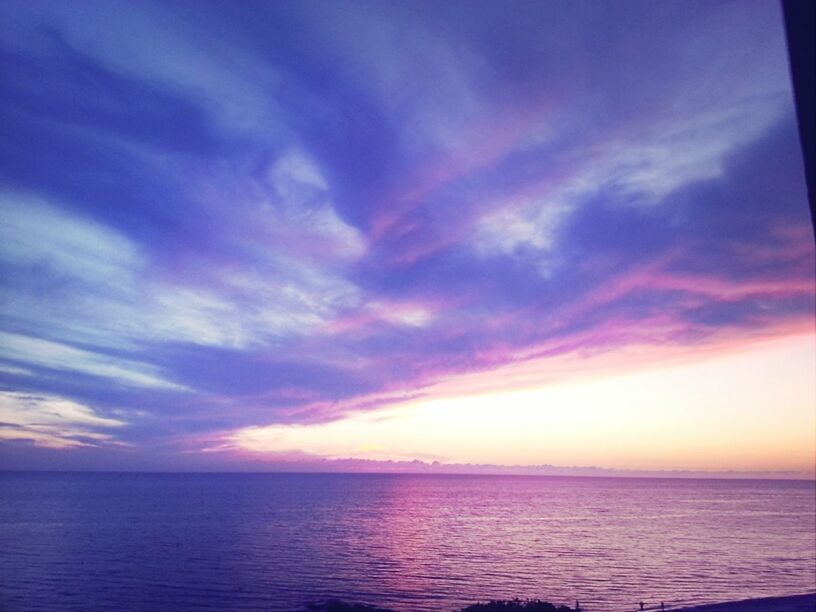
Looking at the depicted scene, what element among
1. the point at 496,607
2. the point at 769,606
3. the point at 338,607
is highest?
the point at 496,607

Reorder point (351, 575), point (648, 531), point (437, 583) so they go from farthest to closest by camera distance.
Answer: point (648, 531), point (351, 575), point (437, 583)

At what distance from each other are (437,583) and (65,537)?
246 ft

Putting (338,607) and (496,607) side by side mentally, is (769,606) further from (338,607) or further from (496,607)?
(338,607)

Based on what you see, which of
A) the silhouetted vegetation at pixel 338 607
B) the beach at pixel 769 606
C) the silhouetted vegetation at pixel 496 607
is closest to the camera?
the silhouetted vegetation at pixel 496 607

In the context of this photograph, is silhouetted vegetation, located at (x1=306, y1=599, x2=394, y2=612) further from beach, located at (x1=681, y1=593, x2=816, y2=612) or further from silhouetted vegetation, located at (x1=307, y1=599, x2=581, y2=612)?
beach, located at (x1=681, y1=593, x2=816, y2=612)

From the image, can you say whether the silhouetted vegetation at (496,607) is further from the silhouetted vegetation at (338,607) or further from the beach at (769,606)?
the beach at (769,606)

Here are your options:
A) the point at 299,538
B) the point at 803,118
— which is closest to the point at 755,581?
the point at 299,538

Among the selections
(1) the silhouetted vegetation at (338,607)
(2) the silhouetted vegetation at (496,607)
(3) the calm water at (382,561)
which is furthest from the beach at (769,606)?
(1) the silhouetted vegetation at (338,607)

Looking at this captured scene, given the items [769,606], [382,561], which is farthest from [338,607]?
[769,606]

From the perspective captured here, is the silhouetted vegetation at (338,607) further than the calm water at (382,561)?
No

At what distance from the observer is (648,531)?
118m

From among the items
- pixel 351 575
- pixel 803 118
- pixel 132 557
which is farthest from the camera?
pixel 132 557

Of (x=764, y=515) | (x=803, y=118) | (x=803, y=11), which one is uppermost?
(x=803, y=11)

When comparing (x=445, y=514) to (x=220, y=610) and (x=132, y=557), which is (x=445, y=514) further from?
(x=220, y=610)
